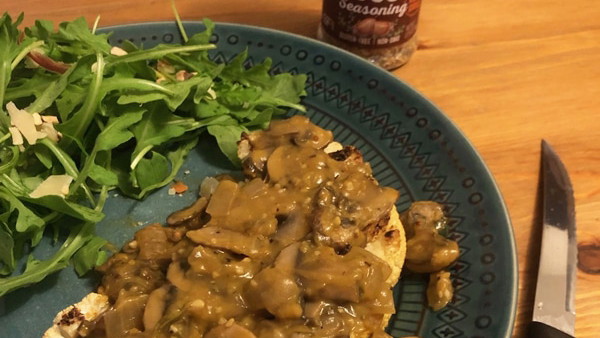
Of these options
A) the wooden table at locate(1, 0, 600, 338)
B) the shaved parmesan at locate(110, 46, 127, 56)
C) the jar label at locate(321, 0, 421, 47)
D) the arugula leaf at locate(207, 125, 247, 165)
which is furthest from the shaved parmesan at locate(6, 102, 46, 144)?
the jar label at locate(321, 0, 421, 47)

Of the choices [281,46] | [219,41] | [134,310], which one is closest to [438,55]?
[281,46]

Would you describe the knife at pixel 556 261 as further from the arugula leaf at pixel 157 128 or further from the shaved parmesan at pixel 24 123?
the shaved parmesan at pixel 24 123

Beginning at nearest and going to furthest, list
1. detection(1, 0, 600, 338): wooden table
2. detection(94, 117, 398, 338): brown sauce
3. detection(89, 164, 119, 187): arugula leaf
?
1. detection(94, 117, 398, 338): brown sauce
2. detection(89, 164, 119, 187): arugula leaf
3. detection(1, 0, 600, 338): wooden table

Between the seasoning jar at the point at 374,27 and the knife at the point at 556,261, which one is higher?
the seasoning jar at the point at 374,27

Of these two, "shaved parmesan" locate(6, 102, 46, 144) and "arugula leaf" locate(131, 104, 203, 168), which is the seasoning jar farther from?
"shaved parmesan" locate(6, 102, 46, 144)

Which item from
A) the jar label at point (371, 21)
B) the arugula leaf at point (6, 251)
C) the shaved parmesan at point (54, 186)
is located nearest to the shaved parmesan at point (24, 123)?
the shaved parmesan at point (54, 186)

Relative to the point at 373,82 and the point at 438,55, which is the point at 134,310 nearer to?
the point at 373,82
